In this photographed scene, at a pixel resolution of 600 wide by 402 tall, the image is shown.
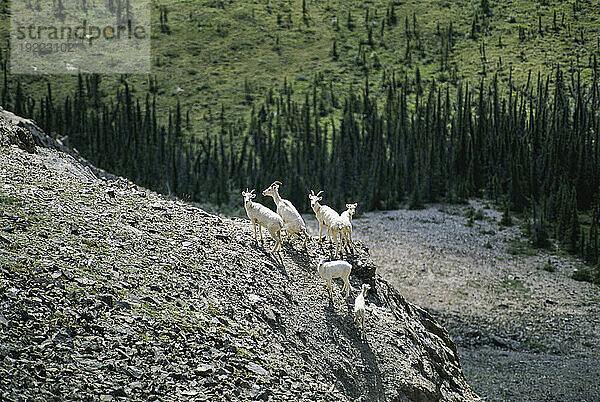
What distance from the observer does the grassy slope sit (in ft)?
319

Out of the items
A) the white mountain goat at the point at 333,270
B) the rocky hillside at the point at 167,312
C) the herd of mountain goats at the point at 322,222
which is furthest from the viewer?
the herd of mountain goats at the point at 322,222

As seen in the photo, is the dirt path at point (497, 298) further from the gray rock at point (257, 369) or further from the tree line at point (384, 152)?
the gray rock at point (257, 369)

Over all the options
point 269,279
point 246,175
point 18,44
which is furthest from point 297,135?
point 269,279

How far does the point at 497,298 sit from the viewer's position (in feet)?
138

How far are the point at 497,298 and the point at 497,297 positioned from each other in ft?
0.75

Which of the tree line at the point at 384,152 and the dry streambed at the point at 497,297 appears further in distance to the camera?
the tree line at the point at 384,152

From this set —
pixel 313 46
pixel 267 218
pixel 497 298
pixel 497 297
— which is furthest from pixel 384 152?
pixel 267 218

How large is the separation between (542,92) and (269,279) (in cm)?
7533

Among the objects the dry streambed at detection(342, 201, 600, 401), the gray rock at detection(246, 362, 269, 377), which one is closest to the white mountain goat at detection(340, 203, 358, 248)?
the gray rock at detection(246, 362, 269, 377)

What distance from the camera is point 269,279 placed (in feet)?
42.7

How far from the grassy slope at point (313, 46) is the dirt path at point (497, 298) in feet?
133

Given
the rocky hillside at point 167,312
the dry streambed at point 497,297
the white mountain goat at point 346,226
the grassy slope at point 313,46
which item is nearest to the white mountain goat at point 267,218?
the rocky hillside at point 167,312

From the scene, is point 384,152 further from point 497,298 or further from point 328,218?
point 328,218

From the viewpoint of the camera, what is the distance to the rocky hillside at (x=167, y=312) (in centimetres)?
905
